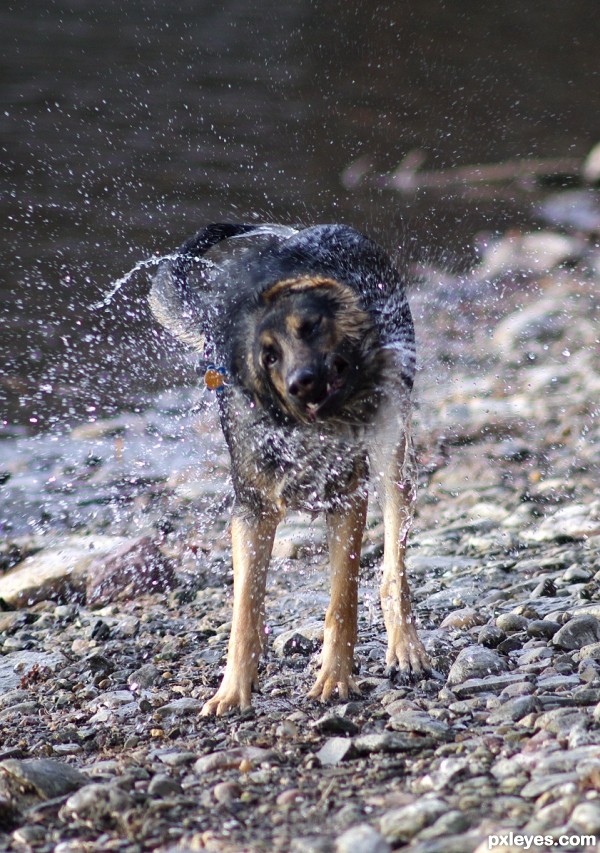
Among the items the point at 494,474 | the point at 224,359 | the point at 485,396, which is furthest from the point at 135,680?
the point at 485,396

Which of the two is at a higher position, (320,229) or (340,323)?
(320,229)

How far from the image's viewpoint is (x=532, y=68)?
11477mm

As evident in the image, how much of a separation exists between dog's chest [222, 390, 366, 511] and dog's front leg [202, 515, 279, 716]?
11cm

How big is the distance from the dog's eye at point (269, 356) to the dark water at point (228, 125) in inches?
283

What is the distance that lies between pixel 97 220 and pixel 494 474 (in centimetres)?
650

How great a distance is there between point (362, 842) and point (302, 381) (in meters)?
1.61

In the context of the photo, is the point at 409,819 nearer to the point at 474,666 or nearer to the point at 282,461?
the point at 474,666

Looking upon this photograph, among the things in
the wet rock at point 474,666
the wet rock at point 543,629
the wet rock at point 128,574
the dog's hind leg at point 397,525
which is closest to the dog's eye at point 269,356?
the dog's hind leg at point 397,525

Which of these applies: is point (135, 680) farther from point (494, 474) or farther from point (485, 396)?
point (485, 396)

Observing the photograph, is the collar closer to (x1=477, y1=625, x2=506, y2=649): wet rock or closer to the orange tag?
the orange tag

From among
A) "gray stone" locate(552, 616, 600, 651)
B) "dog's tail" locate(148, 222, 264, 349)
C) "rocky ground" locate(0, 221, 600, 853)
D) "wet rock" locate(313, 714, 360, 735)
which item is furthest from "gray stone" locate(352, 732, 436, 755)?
"dog's tail" locate(148, 222, 264, 349)

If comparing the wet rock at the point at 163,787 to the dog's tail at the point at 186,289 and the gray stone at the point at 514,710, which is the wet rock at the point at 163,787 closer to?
the gray stone at the point at 514,710

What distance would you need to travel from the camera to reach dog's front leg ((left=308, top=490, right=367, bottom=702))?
3.47 metres

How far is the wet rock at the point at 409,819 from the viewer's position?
207 centimetres
